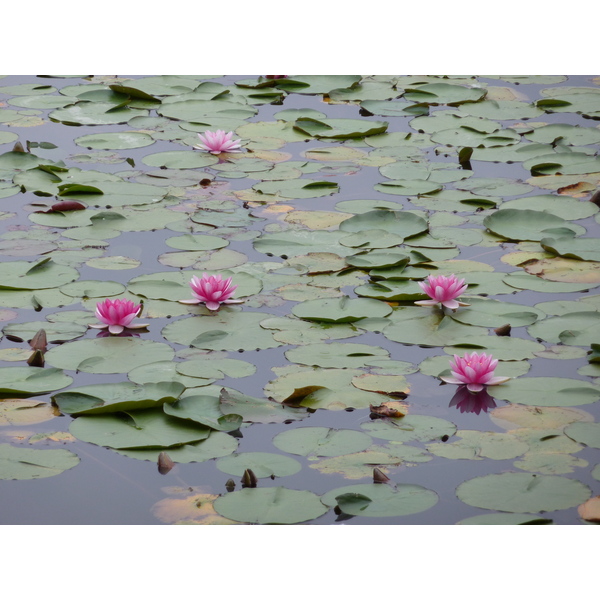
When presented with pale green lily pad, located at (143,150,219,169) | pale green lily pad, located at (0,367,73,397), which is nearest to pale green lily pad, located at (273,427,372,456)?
pale green lily pad, located at (0,367,73,397)

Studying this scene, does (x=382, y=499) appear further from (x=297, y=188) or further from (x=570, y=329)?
(x=297, y=188)

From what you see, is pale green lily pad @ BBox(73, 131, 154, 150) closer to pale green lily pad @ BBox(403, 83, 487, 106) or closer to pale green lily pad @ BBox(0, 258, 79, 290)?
pale green lily pad @ BBox(0, 258, 79, 290)

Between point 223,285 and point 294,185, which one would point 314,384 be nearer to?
point 223,285

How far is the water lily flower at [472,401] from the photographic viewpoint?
2.96 meters

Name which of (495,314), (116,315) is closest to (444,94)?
(495,314)

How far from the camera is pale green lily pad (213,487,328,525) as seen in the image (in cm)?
245

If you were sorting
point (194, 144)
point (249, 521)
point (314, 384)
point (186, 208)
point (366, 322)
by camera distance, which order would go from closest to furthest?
point (249, 521) < point (314, 384) < point (366, 322) < point (186, 208) < point (194, 144)

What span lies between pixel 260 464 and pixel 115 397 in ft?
1.78

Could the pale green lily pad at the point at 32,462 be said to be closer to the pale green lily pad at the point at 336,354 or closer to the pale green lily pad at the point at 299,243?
the pale green lily pad at the point at 336,354

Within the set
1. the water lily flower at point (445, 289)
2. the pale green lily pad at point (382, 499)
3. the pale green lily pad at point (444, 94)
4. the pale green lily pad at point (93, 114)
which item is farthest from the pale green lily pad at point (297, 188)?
the pale green lily pad at point (382, 499)

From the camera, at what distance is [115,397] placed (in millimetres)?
2947

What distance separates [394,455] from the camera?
2721 millimetres

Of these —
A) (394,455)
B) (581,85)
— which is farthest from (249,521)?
(581,85)

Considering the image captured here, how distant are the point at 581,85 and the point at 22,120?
358 cm
